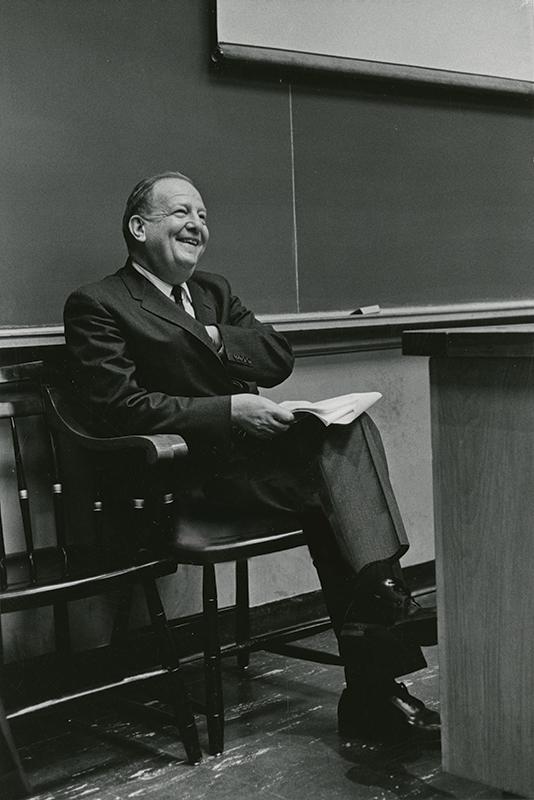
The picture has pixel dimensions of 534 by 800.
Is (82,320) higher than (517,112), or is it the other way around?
(517,112)

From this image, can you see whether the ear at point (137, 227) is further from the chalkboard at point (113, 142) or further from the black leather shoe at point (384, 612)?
the black leather shoe at point (384, 612)

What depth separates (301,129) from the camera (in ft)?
12.1

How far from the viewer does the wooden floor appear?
2.47 metres

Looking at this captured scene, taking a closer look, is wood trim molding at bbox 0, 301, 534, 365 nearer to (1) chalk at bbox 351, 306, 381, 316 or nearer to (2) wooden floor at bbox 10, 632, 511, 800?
(1) chalk at bbox 351, 306, 381, 316

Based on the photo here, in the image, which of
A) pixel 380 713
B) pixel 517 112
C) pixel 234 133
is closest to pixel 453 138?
pixel 517 112

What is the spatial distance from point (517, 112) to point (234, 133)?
1.51m

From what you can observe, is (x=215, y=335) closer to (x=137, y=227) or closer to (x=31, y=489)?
(x=137, y=227)

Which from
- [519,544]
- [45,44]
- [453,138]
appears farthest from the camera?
[453,138]

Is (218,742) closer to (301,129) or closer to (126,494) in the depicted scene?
(126,494)

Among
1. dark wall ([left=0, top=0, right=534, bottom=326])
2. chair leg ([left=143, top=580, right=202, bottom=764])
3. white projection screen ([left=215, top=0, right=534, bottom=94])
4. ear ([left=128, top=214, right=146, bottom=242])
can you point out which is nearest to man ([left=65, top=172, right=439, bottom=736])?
ear ([left=128, top=214, right=146, bottom=242])

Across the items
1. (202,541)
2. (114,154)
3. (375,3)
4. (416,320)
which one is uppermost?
(375,3)

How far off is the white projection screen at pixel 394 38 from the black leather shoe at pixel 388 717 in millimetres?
2007

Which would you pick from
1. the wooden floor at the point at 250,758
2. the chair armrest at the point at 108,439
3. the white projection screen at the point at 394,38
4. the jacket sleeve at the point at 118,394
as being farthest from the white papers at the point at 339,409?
the white projection screen at the point at 394,38

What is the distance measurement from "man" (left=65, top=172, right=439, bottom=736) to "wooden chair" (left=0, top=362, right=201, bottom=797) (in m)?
0.17
